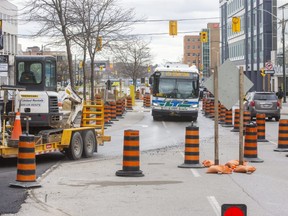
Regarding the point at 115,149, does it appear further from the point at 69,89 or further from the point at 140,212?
the point at 140,212

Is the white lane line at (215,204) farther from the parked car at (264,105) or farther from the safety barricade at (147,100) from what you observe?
the safety barricade at (147,100)

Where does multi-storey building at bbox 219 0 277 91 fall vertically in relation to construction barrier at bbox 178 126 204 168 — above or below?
above

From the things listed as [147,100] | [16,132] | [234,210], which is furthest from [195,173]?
[147,100]

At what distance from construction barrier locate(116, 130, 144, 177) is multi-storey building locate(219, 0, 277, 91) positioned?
62596 millimetres

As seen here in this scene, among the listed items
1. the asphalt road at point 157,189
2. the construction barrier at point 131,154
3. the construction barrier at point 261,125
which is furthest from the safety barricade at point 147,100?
the construction barrier at point 131,154

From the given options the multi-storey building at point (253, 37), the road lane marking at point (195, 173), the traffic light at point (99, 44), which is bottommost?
the road lane marking at point (195, 173)

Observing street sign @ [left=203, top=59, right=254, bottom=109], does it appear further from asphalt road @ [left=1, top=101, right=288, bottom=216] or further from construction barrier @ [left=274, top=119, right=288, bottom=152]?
construction barrier @ [left=274, top=119, right=288, bottom=152]

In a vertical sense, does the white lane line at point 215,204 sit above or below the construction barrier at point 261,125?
below

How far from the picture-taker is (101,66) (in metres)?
64.5

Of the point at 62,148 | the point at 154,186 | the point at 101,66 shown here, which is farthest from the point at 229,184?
the point at 101,66

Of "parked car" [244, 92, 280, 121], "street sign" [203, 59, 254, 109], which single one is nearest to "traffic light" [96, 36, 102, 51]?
"parked car" [244, 92, 280, 121]

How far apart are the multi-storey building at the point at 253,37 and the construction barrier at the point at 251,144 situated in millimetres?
59077

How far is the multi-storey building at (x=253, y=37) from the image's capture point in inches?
3282

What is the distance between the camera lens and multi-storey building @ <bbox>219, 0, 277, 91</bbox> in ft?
274
